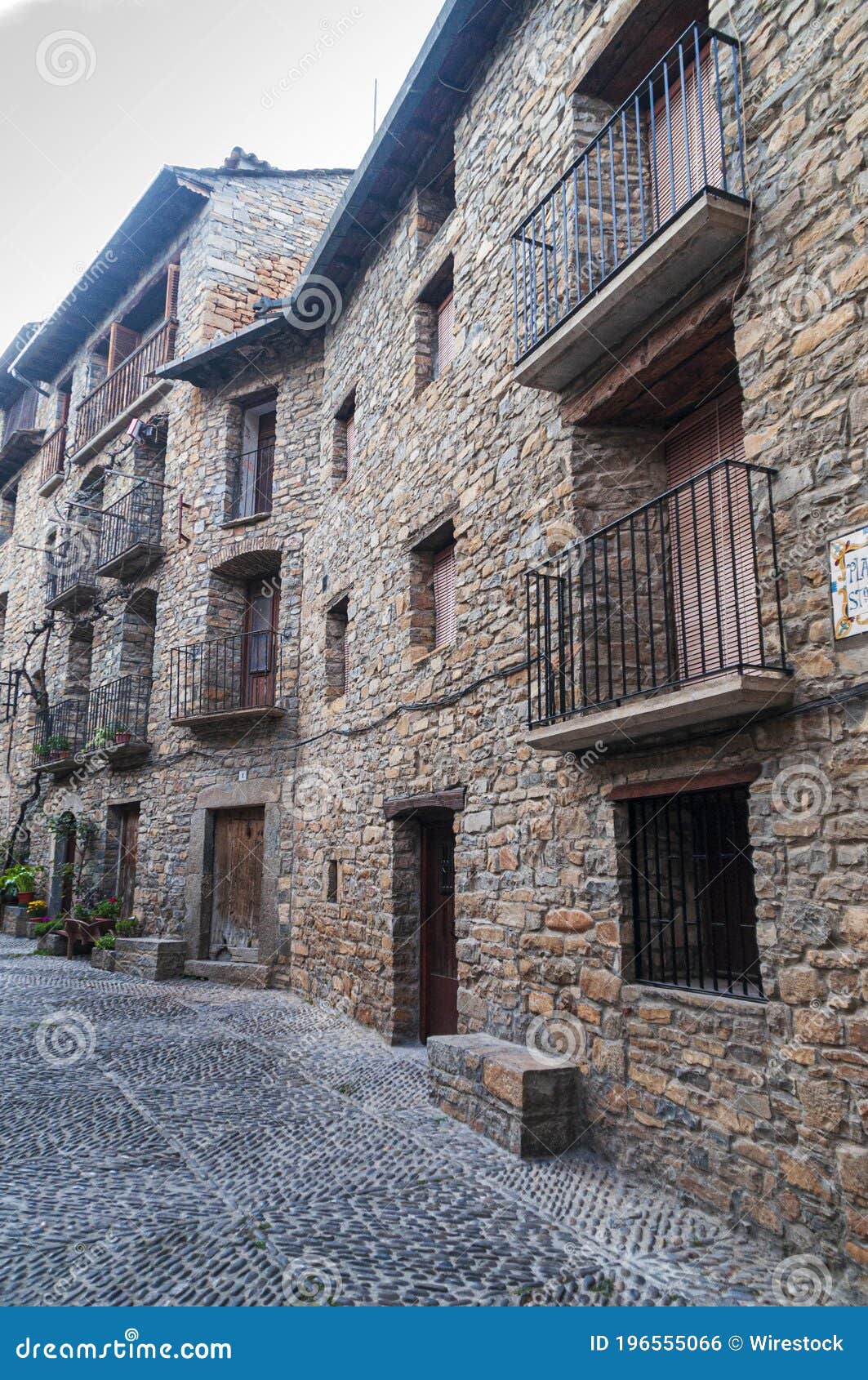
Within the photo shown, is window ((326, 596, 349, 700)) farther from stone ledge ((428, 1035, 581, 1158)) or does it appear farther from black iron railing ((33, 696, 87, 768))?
black iron railing ((33, 696, 87, 768))

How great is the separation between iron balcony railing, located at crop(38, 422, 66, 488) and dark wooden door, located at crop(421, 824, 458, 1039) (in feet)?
45.7

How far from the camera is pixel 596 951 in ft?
15.9

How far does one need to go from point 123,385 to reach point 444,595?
34.9 ft

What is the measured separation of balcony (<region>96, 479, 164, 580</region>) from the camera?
43.7ft

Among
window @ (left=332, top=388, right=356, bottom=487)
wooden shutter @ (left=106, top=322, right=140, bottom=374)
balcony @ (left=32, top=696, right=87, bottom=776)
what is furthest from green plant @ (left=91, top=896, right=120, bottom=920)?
wooden shutter @ (left=106, top=322, right=140, bottom=374)

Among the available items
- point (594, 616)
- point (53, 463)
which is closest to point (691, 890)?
point (594, 616)

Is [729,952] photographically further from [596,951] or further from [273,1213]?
[273,1213]

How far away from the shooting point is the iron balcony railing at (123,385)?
1405 cm

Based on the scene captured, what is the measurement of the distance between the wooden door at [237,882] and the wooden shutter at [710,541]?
7267 millimetres

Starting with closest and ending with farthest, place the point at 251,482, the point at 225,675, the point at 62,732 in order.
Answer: the point at 225,675, the point at 251,482, the point at 62,732

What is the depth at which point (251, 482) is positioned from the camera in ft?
41.1

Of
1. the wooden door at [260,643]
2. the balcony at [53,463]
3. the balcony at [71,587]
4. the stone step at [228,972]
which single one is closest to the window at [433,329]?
the wooden door at [260,643]

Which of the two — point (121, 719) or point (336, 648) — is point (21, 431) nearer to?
point (121, 719)

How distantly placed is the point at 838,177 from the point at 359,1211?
492 cm
